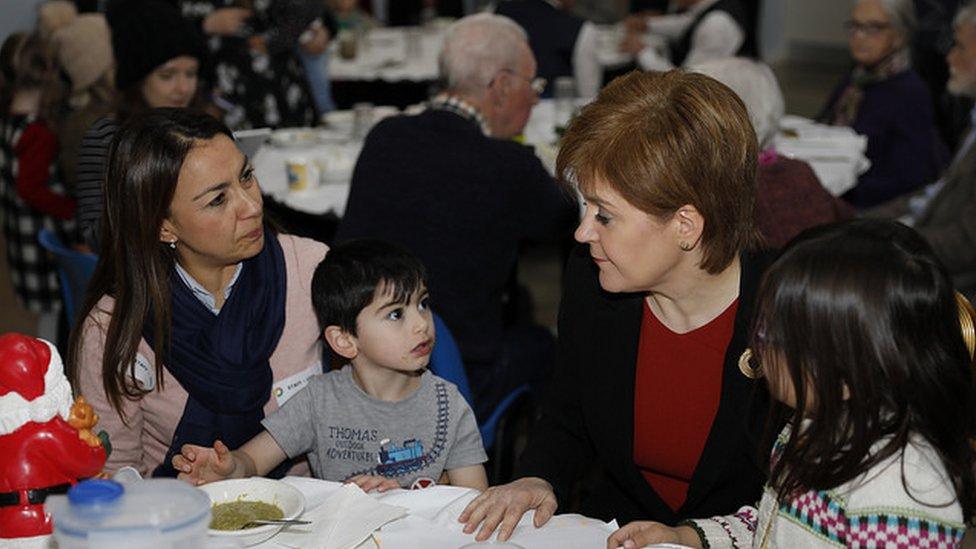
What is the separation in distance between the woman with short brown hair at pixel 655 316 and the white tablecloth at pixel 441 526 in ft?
0.09

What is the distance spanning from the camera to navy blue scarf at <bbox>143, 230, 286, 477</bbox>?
7.31ft

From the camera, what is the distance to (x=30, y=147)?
170 inches

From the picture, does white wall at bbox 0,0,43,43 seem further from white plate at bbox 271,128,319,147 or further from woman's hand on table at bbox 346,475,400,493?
woman's hand on table at bbox 346,475,400,493

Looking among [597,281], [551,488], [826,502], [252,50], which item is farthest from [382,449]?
[252,50]

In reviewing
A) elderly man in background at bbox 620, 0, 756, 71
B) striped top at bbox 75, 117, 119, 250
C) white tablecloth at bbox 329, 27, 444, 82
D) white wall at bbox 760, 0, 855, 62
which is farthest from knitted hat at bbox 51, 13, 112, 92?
white wall at bbox 760, 0, 855, 62

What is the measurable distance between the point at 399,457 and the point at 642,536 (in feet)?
1.90

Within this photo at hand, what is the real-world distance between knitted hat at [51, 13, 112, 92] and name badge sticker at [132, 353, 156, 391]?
8.13 feet

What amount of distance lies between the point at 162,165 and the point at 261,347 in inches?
16.3

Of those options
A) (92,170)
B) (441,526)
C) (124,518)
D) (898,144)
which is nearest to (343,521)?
(441,526)

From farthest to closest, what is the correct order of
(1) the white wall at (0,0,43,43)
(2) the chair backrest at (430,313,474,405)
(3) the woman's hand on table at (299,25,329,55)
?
(1) the white wall at (0,0,43,43)
(3) the woman's hand on table at (299,25,329,55)
(2) the chair backrest at (430,313,474,405)

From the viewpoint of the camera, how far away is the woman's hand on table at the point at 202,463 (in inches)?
77.4

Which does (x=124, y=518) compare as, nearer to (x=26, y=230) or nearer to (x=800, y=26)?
(x=26, y=230)

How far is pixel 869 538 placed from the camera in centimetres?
150

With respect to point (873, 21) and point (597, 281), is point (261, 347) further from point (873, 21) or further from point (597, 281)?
point (873, 21)
